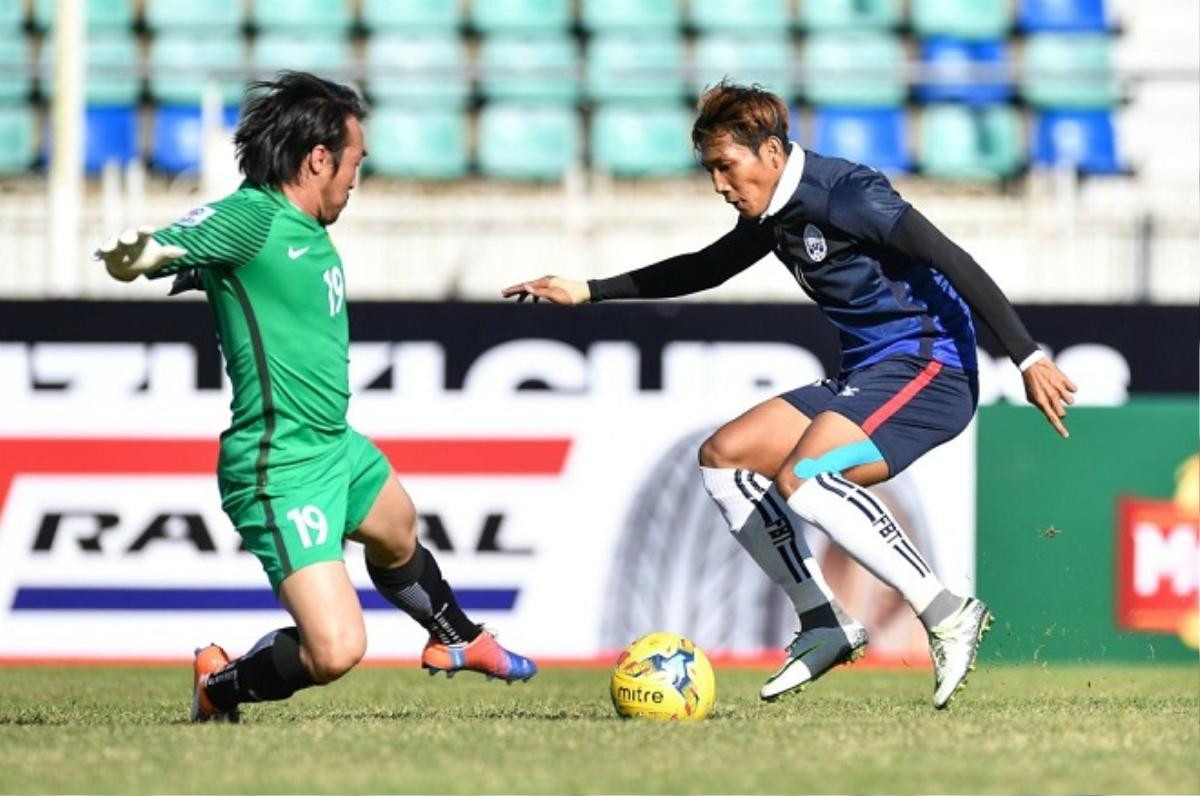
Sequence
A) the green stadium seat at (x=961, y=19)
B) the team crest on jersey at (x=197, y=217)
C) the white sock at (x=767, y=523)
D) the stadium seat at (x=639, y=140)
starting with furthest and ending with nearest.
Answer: the green stadium seat at (x=961, y=19) → the stadium seat at (x=639, y=140) → the white sock at (x=767, y=523) → the team crest on jersey at (x=197, y=217)

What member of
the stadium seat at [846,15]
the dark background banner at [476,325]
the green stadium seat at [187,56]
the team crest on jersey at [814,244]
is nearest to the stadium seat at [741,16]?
the stadium seat at [846,15]

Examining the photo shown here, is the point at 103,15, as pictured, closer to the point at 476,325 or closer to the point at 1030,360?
the point at 476,325

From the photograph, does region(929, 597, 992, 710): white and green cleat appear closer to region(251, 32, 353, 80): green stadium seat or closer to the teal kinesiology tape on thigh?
the teal kinesiology tape on thigh

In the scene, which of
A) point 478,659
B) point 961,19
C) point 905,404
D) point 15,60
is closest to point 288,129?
point 478,659

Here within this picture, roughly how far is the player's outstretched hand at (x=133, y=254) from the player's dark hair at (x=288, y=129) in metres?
0.60

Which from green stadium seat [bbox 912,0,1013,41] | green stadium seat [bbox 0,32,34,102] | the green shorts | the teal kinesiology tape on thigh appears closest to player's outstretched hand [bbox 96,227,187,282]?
the green shorts

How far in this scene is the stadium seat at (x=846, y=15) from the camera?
729 inches

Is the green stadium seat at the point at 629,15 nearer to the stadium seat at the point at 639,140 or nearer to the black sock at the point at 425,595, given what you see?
the stadium seat at the point at 639,140

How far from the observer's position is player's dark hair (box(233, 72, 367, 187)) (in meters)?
6.60

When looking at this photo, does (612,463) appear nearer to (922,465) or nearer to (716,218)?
(922,465)

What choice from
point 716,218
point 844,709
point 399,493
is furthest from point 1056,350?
point 399,493

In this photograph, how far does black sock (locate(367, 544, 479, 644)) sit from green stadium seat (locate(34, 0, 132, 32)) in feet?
40.2

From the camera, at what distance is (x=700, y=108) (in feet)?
23.6

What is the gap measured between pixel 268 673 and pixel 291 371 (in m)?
0.91
